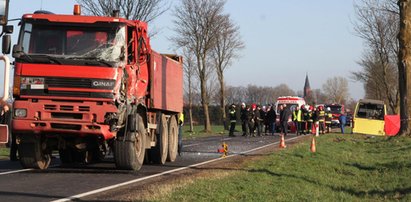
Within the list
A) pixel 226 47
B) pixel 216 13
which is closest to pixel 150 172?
pixel 216 13

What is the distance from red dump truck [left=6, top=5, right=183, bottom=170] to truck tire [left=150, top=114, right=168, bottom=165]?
1.35 meters

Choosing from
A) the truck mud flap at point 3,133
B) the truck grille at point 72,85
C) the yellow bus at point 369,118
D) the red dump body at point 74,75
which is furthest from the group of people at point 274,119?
the truck mud flap at point 3,133

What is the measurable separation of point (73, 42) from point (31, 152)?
256 centimetres

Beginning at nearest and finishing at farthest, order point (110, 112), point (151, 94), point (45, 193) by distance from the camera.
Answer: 1. point (45, 193)
2. point (110, 112)
3. point (151, 94)

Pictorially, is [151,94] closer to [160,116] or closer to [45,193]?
[160,116]

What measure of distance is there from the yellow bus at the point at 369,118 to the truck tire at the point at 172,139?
1950cm

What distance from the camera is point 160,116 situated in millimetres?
15758

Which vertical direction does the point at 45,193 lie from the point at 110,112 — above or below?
below

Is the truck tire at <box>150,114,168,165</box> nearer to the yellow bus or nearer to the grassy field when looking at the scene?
the grassy field

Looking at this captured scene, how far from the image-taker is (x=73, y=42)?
12.6 m

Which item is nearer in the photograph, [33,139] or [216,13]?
[33,139]

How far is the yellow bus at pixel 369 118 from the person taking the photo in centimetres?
3447

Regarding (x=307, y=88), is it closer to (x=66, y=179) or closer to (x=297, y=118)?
(x=297, y=118)

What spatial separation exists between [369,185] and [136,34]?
19.4 ft
